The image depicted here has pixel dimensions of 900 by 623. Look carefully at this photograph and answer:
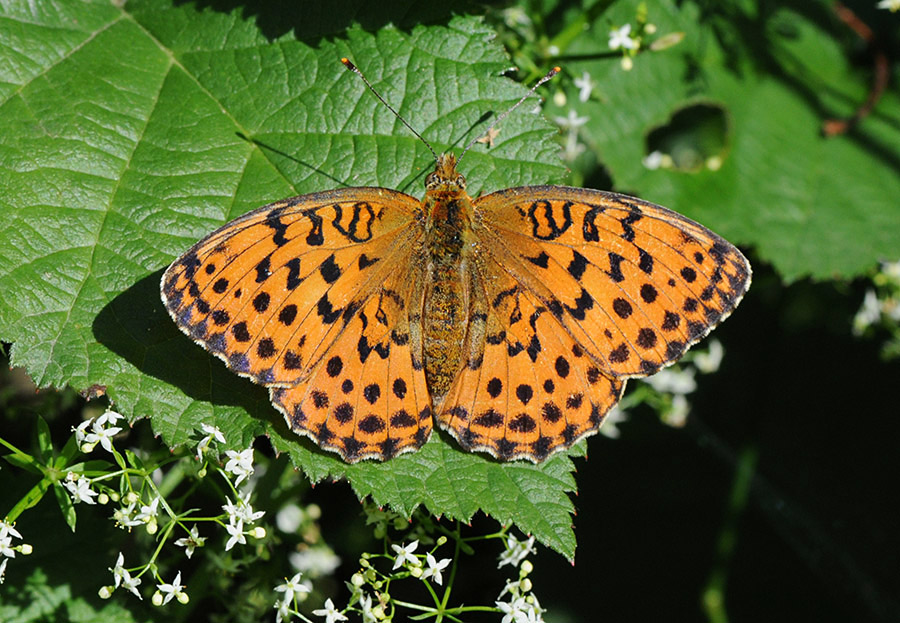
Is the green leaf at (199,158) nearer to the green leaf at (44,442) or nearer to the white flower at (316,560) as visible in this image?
the green leaf at (44,442)

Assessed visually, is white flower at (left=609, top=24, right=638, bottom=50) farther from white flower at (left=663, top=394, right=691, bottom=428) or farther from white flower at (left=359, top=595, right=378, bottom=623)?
white flower at (left=359, top=595, right=378, bottom=623)

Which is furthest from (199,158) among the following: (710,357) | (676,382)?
(710,357)

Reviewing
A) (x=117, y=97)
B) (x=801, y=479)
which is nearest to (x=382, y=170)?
(x=117, y=97)

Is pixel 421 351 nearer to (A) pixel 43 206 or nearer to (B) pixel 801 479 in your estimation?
(A) pixel 43 206

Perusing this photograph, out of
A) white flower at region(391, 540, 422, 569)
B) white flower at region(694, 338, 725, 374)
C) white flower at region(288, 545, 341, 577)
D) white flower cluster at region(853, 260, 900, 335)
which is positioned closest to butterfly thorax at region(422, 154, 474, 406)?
white flower at region(391, 540, 422, 569)

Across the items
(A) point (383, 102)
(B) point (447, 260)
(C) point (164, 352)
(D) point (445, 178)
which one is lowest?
(C) point (164, 352)

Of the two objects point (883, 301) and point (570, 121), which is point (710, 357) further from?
point (570, 121)

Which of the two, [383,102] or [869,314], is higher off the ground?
[383,102]
